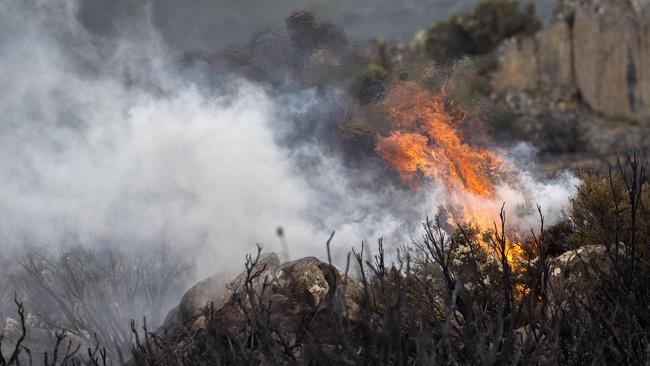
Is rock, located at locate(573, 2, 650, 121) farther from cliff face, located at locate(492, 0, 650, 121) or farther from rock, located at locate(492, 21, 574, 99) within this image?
rock, located at locate(492, 21, 574, 99)

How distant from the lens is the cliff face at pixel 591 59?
48.1 meters

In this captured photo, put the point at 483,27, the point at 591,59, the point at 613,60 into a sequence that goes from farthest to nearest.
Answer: the point at 483,27
the point at 591,59
the point at 613,60

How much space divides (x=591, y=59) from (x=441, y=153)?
142 ft

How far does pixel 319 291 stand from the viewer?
1080cm

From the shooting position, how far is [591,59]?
173ft

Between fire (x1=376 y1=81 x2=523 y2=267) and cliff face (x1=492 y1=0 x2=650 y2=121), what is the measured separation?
122 feet

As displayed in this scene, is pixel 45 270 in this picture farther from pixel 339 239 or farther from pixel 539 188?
pixel 539 188

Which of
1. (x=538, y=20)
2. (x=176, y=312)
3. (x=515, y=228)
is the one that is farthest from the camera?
(x=538, y=20)

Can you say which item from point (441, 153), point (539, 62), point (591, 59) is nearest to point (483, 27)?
point (539, 62)

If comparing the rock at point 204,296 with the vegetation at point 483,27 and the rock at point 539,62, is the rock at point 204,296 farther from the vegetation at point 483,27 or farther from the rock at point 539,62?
the vegetation at point 483,27

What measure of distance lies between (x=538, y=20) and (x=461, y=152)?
186 feet

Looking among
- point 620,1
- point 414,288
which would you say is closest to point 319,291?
point 414,288

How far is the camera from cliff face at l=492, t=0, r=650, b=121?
48.1 m

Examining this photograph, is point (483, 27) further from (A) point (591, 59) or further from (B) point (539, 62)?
(A) point (591, 59)
